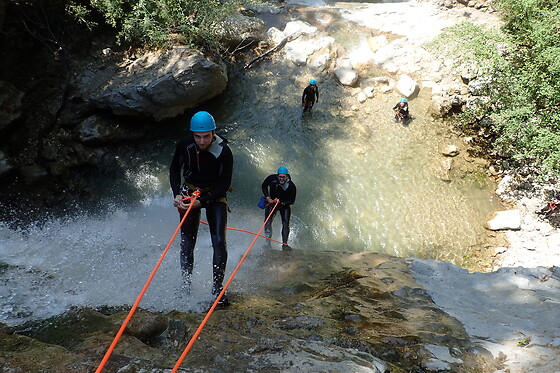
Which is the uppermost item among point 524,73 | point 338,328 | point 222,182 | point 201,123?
point 524,73

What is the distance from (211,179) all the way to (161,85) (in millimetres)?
6974

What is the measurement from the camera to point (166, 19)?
10.8 m

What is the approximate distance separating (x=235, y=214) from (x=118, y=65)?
608cm

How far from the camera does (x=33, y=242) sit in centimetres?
595

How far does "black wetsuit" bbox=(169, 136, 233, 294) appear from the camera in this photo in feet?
12.6

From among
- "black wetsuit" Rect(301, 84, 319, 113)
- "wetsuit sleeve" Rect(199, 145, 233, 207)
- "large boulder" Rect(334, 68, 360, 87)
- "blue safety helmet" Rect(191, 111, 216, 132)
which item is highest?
"large boulder" Rect(334, 68, 360, 87)

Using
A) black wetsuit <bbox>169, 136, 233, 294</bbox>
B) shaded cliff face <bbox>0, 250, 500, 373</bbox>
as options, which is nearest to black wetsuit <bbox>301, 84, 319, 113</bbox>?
shaded cliff face <bbox>0, 250, 500, 373</bbox>

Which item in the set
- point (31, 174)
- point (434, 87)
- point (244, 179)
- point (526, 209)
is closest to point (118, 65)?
point (31, 174)

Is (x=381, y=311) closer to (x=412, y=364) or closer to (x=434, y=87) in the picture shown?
(x=412, y=364)

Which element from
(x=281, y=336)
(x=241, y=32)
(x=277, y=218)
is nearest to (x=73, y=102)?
(x=241, y=32)

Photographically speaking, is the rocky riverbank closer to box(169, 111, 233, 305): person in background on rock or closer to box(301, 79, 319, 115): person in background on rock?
box(169, 111, 233, 305): person in background on rock

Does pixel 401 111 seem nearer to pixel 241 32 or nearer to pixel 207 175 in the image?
pixel 241 32

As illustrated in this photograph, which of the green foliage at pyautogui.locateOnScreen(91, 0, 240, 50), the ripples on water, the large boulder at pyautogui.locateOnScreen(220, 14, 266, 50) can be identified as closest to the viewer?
the ripples on water

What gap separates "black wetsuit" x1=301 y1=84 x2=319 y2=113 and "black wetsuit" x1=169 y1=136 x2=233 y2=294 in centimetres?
742
